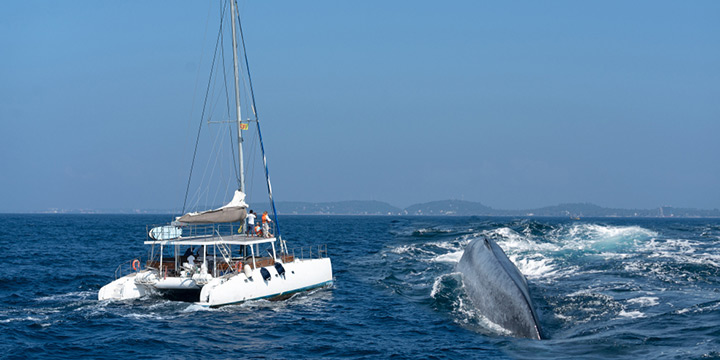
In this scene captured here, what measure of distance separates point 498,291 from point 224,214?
10.5 metres

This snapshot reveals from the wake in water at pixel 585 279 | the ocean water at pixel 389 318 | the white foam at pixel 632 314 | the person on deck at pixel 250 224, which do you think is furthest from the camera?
the person on deck at pixel 250 224

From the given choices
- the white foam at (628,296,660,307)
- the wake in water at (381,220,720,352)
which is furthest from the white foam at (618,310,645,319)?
the white foam at (628,296,660,307)

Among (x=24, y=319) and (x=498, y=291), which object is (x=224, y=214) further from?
(x=498, y=291)

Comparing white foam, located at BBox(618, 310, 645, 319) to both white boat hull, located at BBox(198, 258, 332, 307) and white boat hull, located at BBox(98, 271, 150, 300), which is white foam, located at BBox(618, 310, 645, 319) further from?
white boat hull, located at BBox(98, 271, 150, 300)

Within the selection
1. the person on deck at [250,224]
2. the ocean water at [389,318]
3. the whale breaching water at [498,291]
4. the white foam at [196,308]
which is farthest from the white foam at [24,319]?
the whale breaching water at [498,291]

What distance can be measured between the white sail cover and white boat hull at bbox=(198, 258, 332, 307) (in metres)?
2.47

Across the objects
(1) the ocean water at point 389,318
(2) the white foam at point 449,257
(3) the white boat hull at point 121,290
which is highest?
(3) the white boat hull at point 121,290

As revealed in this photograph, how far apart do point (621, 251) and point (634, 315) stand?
68.7 feet

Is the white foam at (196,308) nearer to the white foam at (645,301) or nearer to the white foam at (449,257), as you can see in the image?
the white foam at (645,301)

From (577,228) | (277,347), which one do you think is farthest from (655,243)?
(277,347)

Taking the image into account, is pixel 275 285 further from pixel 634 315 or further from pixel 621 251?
pixel 621 251

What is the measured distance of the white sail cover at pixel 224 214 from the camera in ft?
75.4

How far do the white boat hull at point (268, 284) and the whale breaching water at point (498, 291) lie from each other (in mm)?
6192

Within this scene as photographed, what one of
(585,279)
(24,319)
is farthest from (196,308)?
(585,279)
